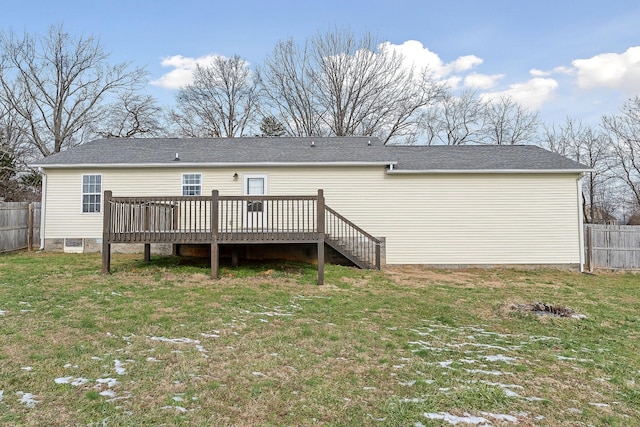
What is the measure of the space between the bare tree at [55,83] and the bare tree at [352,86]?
1066 centimetres

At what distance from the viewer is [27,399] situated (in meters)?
2.73

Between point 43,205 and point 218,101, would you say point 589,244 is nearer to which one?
point 43,205

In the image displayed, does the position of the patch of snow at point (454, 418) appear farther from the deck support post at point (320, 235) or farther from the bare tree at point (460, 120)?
the bare tree at point (460, 120)

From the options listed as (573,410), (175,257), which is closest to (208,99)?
(175,257)

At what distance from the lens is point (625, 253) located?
11.5 m

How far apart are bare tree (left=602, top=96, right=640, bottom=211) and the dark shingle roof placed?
1202 centimetres

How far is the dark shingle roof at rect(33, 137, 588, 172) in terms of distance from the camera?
36.6 feet

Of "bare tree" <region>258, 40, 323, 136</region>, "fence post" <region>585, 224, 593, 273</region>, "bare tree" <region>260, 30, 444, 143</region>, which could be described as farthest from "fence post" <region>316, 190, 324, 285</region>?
"bare tree" <region>258, 40, 323, 136</region>

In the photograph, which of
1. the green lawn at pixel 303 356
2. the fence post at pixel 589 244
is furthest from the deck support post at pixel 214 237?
the fence post at pixel 589 244

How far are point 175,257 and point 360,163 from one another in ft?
20.8

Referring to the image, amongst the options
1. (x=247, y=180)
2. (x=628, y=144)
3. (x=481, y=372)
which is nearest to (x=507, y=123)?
(x=628, y=144)

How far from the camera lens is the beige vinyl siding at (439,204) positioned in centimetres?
1114

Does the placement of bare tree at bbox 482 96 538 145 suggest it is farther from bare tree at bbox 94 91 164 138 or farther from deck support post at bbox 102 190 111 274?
deck support post at bbox 102 190 111 274

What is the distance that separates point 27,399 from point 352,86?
23048 millimetres
